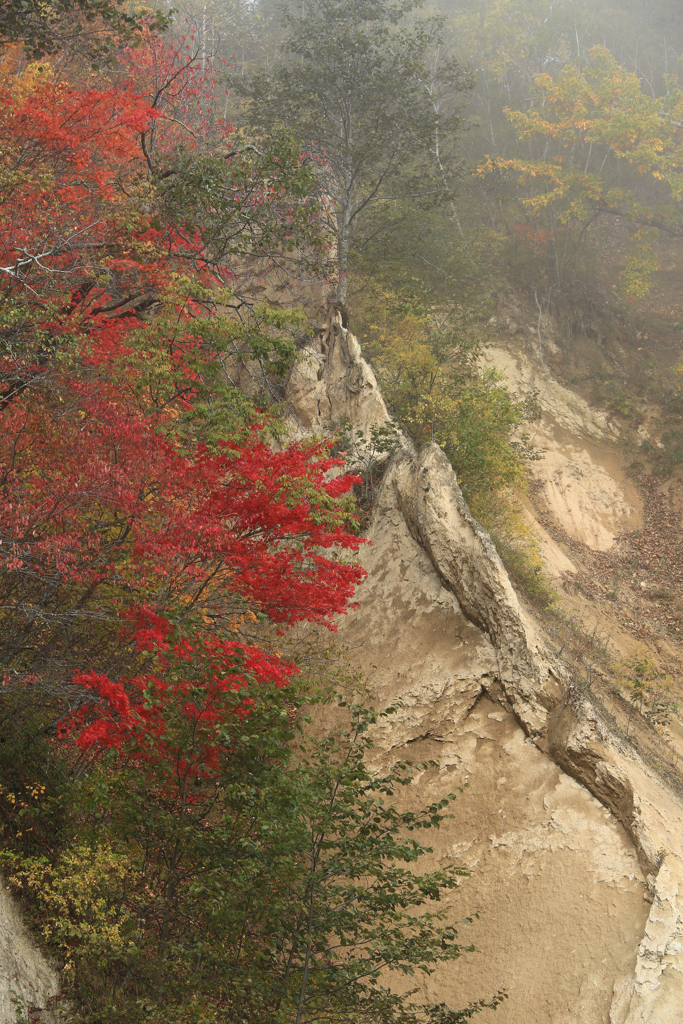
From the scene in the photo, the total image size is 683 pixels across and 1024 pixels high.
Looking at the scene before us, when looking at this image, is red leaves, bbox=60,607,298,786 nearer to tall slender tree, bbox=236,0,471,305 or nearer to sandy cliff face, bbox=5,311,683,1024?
sandy cliff face, bbox=5,311,683,1024

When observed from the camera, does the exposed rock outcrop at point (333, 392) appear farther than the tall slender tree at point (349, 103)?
No

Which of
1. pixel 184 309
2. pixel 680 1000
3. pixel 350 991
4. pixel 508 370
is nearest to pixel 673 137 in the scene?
pixel 508 370

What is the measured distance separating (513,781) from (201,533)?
22.0 feet

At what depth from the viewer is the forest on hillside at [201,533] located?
22.7ft

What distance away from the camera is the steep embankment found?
9336 mm

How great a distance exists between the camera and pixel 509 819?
11.2 m

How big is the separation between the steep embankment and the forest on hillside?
0.80 meters

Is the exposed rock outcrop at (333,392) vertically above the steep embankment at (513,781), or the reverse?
the exposed rock outcrop at (333,392)

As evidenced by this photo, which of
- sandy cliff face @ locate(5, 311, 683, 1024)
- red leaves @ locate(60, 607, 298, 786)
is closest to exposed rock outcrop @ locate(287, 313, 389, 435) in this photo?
sandy cliff face @ locate(5, 311, 683, 1024)

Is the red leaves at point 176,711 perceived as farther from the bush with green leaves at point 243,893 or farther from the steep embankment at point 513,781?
the steep embankment at point 513,781

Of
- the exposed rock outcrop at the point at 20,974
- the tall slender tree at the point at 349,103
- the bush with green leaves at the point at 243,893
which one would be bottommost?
the exposed rock outcrop at the point at 20,974

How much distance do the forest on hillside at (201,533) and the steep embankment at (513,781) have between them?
2.62 feet

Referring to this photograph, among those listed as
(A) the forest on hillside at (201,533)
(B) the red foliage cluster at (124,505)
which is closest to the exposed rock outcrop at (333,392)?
(A) the forest on hillside at (201,533)

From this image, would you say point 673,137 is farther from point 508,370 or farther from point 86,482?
point 86,482
